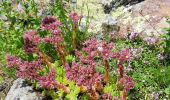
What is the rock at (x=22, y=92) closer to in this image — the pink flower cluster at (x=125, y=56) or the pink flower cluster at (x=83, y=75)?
the pink flower cluster at (x=83, y=75)

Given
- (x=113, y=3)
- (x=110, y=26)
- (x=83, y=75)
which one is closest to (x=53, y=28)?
(x=83, y=75)

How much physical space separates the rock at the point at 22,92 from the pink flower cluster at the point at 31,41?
34.0 inches

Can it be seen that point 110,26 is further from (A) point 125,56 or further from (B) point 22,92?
(B) point 22,92

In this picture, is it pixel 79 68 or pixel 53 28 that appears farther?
pixel 53 28

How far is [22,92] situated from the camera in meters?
7.30

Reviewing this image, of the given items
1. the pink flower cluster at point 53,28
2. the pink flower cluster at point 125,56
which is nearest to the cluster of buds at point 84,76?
the pink flower cluster at point 125,56

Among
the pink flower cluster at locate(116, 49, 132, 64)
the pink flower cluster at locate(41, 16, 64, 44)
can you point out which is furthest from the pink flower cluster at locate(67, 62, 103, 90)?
the pink flower cluster at locate(41, 16, 64, 44)

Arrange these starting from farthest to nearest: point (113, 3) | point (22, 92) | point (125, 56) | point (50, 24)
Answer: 1. point (113, 3)
2. point (22, 92)
3. point (50, 24)
4. point (125, 56)

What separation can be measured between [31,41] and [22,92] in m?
1.10

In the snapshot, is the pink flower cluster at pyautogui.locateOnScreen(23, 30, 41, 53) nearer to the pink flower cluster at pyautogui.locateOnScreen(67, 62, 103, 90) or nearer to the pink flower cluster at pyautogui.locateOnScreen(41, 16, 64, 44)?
the pink flower cluster at pyautogui.locateOnScreen(41, 16, 64, 44)

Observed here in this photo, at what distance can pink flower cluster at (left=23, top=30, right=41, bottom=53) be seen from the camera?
6883 millimetres

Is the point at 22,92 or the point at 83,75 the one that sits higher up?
the point at 83,75

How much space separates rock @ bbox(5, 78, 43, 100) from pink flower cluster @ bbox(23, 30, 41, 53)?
86 centimetres

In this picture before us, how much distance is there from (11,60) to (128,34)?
10.2 feet
